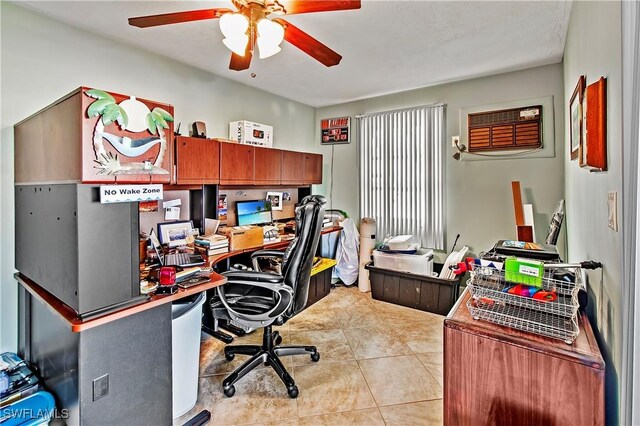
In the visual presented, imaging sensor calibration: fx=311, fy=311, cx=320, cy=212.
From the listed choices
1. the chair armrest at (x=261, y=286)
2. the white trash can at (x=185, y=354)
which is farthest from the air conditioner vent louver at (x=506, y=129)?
the white trash can at (x=185, y=354)

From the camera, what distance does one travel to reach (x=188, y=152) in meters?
2.57

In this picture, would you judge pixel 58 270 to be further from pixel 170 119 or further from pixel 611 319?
pixel 611 319

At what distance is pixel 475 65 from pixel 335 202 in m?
2.37

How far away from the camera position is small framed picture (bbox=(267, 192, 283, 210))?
3797 millimetres

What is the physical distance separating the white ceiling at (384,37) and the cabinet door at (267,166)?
2.59ft

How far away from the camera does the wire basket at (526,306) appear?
1.10m

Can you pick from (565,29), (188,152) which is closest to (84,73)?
(188,152)

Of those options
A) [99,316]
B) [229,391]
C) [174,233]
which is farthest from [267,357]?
[174,233]

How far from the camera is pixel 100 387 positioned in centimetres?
136

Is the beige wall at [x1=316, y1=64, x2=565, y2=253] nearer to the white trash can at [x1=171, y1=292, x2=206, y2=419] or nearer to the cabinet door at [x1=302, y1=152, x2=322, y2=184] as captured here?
Result: the cabinet door at [x1=302, y1=152, x2=322, y2=184]

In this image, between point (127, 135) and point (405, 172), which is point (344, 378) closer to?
point (127, 135)

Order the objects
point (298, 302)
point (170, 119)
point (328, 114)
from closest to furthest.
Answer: point (170, 119) < point (298, 302) < point (328, 114)

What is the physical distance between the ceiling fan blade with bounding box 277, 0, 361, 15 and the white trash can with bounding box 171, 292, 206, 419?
1722mm

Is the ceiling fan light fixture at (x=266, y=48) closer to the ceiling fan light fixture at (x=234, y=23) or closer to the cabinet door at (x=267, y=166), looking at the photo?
the ceiling fan light fixture at (x=234, y=23)
